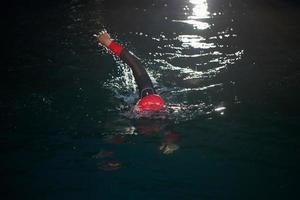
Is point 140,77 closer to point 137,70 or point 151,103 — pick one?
point 137,70

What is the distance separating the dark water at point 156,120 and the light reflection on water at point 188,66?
3cm

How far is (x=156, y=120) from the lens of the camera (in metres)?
7.82

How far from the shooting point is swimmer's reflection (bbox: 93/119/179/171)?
266 inches

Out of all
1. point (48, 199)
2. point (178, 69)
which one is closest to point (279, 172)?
point (48, 199)

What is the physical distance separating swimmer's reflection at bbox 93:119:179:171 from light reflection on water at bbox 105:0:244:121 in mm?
565

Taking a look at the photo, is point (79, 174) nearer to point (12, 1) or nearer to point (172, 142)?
point (172, 142)

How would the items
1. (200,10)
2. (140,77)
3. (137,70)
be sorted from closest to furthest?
(140,77) < (137,70) < (200,10)

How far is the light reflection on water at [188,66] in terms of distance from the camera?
873 cm

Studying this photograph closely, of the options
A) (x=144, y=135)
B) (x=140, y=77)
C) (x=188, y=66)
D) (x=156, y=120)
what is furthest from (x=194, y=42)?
(x=144, y=135)

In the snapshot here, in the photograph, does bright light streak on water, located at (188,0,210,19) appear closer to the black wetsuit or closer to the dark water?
the dark water

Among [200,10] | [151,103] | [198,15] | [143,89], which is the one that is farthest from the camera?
[200,10]

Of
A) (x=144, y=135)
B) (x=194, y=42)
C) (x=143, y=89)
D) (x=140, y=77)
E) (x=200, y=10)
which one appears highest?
(x=200, y=10)

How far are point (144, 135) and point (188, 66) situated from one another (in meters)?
3.88

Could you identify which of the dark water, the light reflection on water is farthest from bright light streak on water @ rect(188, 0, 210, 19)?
the dark water
